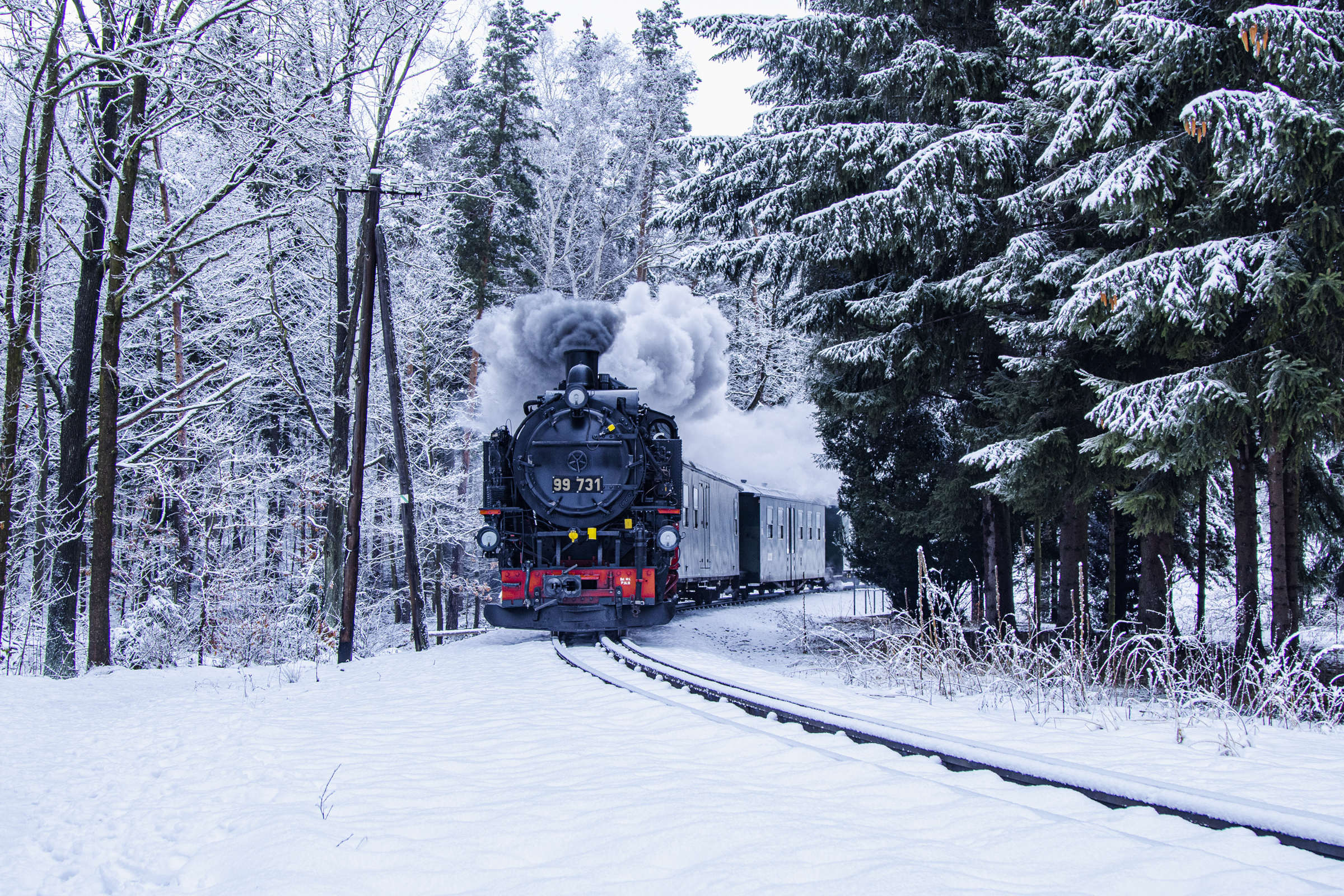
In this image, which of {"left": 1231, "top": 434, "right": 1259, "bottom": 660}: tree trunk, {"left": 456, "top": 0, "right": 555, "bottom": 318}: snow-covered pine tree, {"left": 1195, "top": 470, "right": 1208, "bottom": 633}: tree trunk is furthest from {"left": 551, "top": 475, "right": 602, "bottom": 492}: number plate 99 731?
{"left": 456, "top": 0, "right": 555, "bottom": 318}: snow-covered pine tree

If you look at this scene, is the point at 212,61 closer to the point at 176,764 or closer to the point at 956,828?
the point at 176,764

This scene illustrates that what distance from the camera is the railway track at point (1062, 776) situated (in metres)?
2.53

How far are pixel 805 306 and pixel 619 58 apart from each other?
20.2 meters

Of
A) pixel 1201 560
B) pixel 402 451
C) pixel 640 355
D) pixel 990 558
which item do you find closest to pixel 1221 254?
pixel 990 558

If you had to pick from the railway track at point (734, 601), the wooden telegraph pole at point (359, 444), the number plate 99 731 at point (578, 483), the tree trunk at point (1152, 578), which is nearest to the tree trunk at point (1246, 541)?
the tree trunk at point (1152, 578)

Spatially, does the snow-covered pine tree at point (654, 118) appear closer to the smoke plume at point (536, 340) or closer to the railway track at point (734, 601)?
the railway track at point (734, 601)

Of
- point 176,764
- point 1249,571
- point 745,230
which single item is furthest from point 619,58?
point 176,764

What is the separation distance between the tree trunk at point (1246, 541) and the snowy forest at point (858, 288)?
0.06 metres

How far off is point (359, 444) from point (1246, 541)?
10.0 meters

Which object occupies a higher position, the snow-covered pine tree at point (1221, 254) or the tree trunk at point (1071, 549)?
the snow-covered pine tree at point (1221, 254)

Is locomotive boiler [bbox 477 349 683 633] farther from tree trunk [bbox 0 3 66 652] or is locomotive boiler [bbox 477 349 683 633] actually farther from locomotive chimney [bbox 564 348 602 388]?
tree trunk [bbox 0 3 66 652]

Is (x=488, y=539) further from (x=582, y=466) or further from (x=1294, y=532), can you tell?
(x=1294, y=532)

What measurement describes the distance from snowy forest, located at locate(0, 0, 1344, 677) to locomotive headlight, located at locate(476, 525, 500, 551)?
2.59m

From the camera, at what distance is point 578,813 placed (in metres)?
3.15
